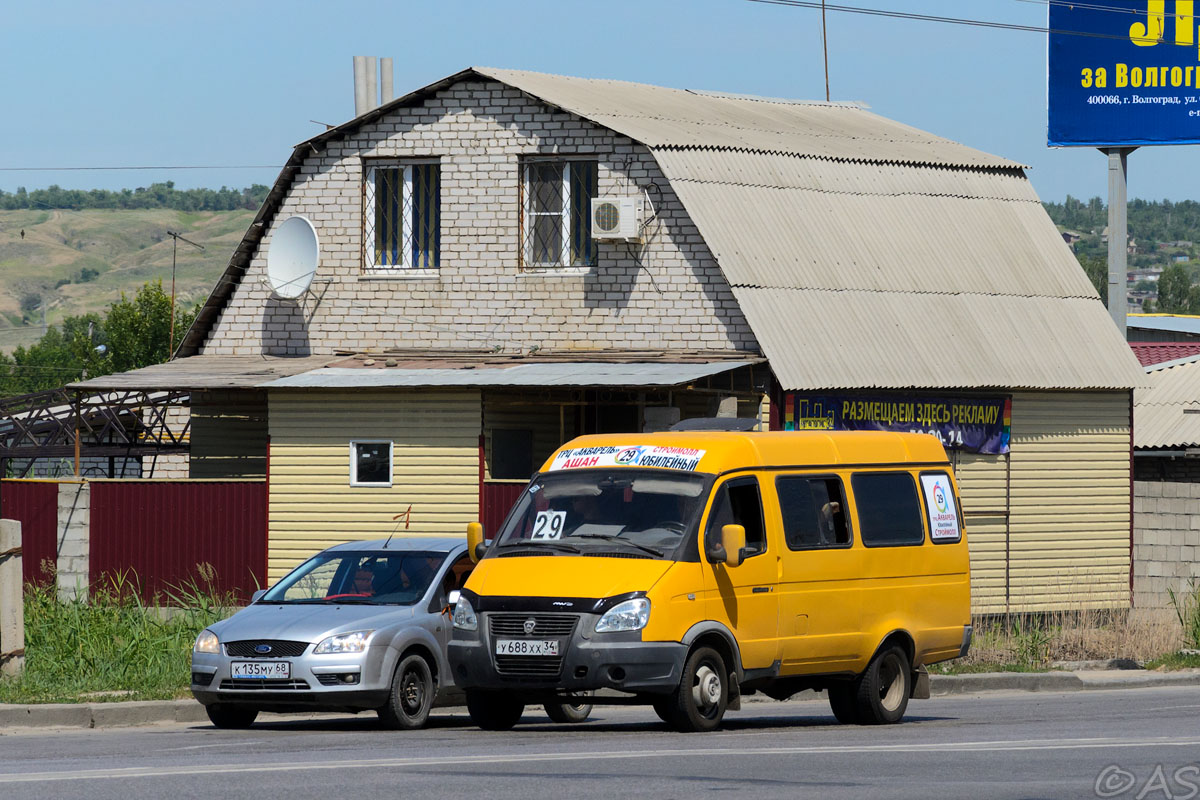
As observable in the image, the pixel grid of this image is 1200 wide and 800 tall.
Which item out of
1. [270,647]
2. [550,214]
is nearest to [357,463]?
[550,214]

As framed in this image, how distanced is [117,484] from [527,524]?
473 inches

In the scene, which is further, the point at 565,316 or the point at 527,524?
the point at 565,316

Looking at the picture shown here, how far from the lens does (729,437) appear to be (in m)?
13.7

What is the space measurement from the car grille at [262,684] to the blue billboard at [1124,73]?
2369 centimetres

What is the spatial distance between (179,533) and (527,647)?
1228cm

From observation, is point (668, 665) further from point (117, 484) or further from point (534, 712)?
point (117, 484)

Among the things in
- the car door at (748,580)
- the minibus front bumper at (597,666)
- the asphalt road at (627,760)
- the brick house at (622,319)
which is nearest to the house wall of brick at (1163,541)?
the brick house at (622,319)

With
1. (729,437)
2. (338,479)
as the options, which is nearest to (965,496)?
(338,479)

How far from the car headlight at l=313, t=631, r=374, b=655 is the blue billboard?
23.3m

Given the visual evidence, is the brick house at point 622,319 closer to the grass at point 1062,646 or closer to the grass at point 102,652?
the grass at point 1062,646

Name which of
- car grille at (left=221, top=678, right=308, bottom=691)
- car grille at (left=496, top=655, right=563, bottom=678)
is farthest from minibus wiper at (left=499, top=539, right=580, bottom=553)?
car grille at (left=221, top=678, right=308, bottom=691)

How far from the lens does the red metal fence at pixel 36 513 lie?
2445cm

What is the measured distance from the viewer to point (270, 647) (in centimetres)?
1410

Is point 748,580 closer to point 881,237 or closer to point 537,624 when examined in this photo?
point 537,624
